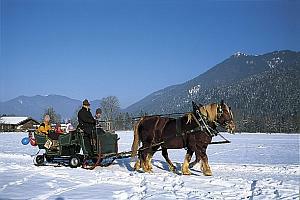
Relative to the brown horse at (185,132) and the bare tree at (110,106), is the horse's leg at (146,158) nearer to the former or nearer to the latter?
the brown horse at (185,132)

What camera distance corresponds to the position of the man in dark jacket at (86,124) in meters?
11.3

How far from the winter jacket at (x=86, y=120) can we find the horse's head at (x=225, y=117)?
391 centimetres

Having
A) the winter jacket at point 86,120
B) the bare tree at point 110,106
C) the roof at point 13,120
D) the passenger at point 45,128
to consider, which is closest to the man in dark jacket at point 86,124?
the winter jacket at point 86,120

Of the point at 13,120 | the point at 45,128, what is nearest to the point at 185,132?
the point at 45,128

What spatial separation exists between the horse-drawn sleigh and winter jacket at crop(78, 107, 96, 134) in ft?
0.91

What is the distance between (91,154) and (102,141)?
1.86ft

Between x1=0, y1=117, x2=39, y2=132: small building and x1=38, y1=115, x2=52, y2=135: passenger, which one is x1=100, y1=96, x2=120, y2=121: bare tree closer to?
x1=0, y1=117, x2=39, y2=132: small building

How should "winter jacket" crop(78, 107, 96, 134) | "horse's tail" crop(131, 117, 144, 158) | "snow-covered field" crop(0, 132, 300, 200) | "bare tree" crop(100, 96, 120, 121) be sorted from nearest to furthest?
"snow-covered field" crop(0, 132, 300, 200), "horse's tail" crop(131, 117, 144, 158), "winter jacket" crop(78, 107, 96, 134), "bare tree" crop(100, 96, 120, 121)

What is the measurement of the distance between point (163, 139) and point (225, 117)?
1.92 m

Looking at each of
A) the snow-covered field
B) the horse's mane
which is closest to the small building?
the snow-covered field

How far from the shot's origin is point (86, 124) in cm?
1139

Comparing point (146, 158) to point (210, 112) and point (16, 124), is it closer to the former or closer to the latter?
point (210, 112)

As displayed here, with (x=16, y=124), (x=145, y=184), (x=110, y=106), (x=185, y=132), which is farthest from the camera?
(x=16, y=124)

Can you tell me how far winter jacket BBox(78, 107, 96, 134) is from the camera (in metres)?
11.3
